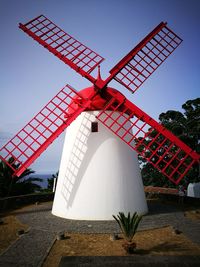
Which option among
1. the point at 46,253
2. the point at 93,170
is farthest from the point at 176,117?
the point at 46,253

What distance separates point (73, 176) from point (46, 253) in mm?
4667

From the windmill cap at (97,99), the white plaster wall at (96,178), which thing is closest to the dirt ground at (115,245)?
the white plaster wall at (96,178)

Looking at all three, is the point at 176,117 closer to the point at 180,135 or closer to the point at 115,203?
the point at 180,135

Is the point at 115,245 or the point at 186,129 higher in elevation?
the point at 186,129

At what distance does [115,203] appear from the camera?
1052cm

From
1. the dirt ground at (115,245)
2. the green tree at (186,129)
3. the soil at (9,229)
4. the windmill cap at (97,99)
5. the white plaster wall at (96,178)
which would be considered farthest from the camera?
the green tree at (186,129)

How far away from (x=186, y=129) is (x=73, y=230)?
19.8 metres

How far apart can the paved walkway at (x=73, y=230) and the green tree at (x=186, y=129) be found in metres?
13.5

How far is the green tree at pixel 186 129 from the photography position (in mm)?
24547

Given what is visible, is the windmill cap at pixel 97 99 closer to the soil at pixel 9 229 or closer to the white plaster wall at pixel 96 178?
the white plaster wall at pixel 96 178

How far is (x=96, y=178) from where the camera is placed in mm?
10703

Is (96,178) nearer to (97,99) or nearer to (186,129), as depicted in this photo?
(97,99)

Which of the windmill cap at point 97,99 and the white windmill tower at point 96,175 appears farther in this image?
the windmill cap at point 97,99

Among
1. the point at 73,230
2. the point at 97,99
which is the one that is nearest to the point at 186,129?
the point at 97,99
